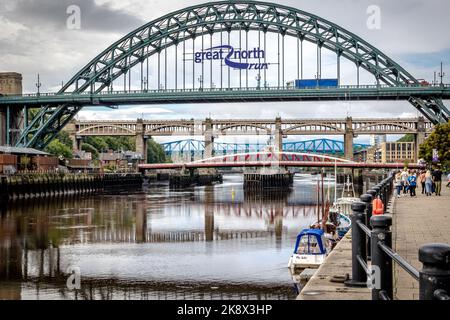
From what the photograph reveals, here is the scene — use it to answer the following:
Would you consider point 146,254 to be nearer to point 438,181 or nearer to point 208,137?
point 438,181

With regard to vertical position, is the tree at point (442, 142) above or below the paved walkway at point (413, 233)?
above

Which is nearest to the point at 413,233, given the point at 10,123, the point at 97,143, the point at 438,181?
the point at 438,181

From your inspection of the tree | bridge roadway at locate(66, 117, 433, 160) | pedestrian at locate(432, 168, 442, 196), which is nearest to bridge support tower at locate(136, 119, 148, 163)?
bridge roadway at locate(66, 117, 433, 160)

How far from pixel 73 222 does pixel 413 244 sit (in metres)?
35.1

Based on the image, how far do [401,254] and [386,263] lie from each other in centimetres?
739

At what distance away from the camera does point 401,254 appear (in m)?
13.2

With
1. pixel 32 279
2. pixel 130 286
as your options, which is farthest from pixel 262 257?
pixel 32 279

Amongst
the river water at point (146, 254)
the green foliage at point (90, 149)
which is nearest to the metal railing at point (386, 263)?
the river water at point (146, 254)

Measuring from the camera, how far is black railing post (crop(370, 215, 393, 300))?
618 centimetres

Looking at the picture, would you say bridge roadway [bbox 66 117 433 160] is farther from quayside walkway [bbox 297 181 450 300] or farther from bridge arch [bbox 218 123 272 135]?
quayside walkway [bbox 297 181 450 300]

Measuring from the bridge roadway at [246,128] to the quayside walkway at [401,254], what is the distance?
107589 mm

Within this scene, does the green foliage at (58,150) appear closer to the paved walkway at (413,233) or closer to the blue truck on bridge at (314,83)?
the blue truck on bridge at (314,83)

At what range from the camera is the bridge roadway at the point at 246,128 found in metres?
132

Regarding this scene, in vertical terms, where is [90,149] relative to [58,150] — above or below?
above
